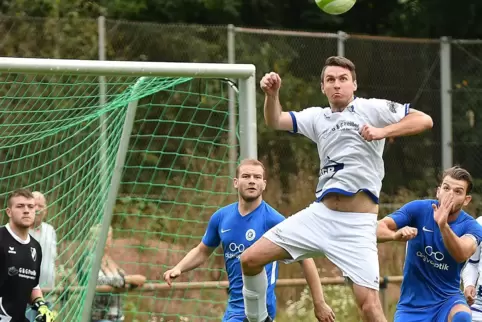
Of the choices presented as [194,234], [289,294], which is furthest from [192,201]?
[289,294]

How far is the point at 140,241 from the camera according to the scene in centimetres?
1112

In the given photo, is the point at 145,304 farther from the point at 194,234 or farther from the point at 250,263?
the point at 250,263

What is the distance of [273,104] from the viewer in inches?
308

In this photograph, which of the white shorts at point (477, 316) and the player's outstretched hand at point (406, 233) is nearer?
the player's outstretched hand at point (406, 233)

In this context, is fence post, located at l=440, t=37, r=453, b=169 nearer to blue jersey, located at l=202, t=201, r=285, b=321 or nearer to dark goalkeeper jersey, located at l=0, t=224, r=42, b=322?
blue jersey, located at l=202, t=201, r=285, b=321

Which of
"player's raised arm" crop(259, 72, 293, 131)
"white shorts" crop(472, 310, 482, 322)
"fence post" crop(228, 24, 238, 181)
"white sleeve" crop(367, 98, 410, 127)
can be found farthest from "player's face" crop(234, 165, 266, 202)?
"fence post" crop(228, 24, 238, 181)

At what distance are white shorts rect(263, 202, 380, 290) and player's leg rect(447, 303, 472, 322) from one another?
1049 mm

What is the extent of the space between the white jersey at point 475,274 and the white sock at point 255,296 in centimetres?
182

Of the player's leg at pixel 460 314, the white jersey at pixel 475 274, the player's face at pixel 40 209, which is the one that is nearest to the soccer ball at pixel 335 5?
the white jersey at pixel 475 274

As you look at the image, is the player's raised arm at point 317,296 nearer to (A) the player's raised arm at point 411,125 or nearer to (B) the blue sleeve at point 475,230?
(B) the blue sleeve at point 475,230

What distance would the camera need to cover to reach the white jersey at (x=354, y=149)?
25.0ft

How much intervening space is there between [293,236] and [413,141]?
6.88m

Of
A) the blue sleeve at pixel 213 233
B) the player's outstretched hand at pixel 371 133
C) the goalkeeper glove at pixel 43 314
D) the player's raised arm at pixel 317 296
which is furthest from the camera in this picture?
the goalkeeper glove at pixel 43 314

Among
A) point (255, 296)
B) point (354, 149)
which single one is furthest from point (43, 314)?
point (354, 149)
